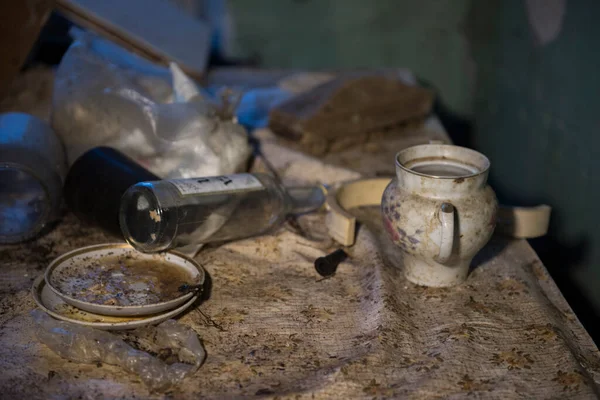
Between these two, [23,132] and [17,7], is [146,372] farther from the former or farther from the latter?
[17,7]

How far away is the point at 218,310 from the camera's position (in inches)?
49.9

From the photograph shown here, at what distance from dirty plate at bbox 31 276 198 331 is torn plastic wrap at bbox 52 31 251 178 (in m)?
0.61

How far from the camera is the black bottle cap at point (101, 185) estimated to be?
58.3 inches

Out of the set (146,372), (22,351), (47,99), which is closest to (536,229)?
(146,372)

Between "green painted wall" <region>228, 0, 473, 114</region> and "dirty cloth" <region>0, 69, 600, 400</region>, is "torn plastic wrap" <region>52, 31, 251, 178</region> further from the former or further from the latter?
"green painted wall" <region>228, 0, 473, 114</region>

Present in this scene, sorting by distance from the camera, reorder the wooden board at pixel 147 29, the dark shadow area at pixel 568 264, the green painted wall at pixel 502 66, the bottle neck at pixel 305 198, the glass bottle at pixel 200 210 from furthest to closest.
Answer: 1. the wooden board at pixel 147 29
2. the green painted wall at pixel 502 66
3. the dark shadow area at pixel 568 264
4. the bottle neck at pixel 305 198
5. the glass bottle at pixel 200 210

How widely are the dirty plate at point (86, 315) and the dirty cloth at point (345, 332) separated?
0.06 metres

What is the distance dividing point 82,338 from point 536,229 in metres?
1.11

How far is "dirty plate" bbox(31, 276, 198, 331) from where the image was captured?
3.68ft

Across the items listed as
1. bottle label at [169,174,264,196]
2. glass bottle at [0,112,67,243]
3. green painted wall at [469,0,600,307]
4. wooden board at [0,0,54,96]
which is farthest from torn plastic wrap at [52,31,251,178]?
green painted wall at [469,0,600,307]

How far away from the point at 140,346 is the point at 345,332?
0.39 metres

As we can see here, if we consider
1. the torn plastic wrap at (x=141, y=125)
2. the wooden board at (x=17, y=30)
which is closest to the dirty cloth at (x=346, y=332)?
the torn plastic wrap at (x=141, y=125)

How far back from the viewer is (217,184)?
1.48 meters

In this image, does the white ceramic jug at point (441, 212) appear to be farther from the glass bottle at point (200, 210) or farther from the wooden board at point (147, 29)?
the wooden board at point (147, 29)
